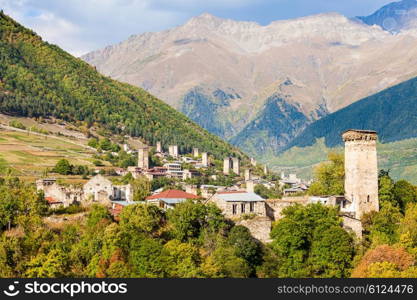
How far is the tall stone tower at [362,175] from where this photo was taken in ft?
260

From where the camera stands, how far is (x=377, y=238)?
7275 cm

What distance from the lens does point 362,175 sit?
261ft

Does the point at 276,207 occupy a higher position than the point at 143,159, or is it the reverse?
the point at 143,159

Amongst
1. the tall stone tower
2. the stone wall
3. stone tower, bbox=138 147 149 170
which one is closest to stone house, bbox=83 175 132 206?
the stone wall

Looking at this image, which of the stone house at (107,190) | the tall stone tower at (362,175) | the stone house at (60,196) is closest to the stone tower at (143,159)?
the stone house at (107,190)

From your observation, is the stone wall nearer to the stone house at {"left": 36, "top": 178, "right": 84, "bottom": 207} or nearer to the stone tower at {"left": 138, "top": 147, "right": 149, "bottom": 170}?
the stone house at {"left": 36, "top": 178, "right": 84, "bottom": 207}

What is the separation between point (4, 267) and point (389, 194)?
1768 inches

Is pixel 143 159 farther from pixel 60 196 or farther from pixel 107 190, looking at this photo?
pixel 60 196

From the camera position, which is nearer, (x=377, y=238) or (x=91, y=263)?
(x=91, y=263)

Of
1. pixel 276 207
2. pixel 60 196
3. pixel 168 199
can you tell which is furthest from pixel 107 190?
pixel 276 207

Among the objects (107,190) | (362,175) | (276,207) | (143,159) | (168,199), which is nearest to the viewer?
(276,207)

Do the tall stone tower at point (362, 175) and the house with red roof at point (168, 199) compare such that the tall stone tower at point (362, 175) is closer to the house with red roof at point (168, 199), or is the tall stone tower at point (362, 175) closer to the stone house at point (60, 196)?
the house with red roof at point (168, 199)

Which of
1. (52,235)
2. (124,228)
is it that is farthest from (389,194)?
(52,235)

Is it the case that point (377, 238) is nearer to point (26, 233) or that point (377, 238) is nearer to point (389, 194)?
point (389, 194)
